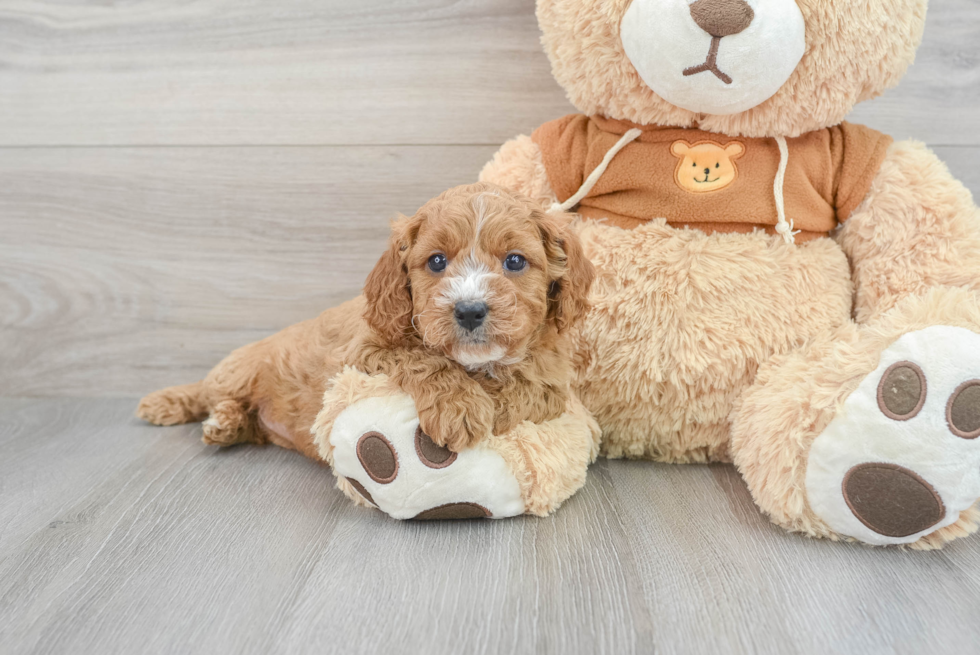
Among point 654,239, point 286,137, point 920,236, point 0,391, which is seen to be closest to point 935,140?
point 920,236

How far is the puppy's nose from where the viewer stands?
936 millimetres

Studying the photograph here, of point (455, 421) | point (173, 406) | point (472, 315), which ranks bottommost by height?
point (173, 406)

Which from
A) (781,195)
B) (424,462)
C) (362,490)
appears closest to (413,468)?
(424,462)

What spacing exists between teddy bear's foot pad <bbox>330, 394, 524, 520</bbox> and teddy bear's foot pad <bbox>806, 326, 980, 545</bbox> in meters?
0.47

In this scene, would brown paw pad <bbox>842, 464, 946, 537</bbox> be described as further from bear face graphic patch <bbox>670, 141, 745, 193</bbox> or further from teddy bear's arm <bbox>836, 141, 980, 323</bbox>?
bear face graphic patch <bbox>670, 141, 745, 193</bbox>

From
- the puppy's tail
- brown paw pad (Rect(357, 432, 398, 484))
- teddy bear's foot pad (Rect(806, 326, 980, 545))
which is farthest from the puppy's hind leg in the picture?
teddy bear's foot pad (Rect(806, 326, 980, 545))

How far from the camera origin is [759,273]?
1.18 m

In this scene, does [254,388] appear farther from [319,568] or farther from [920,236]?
[920,236]

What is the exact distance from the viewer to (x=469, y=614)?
2.82 feet

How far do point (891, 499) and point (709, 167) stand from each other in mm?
598

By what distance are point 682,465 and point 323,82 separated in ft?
3.75

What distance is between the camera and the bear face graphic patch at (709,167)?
3.91ft

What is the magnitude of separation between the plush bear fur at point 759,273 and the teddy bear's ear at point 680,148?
4 centimetres

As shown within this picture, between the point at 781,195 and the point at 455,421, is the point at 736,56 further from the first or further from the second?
the point at 455,421
